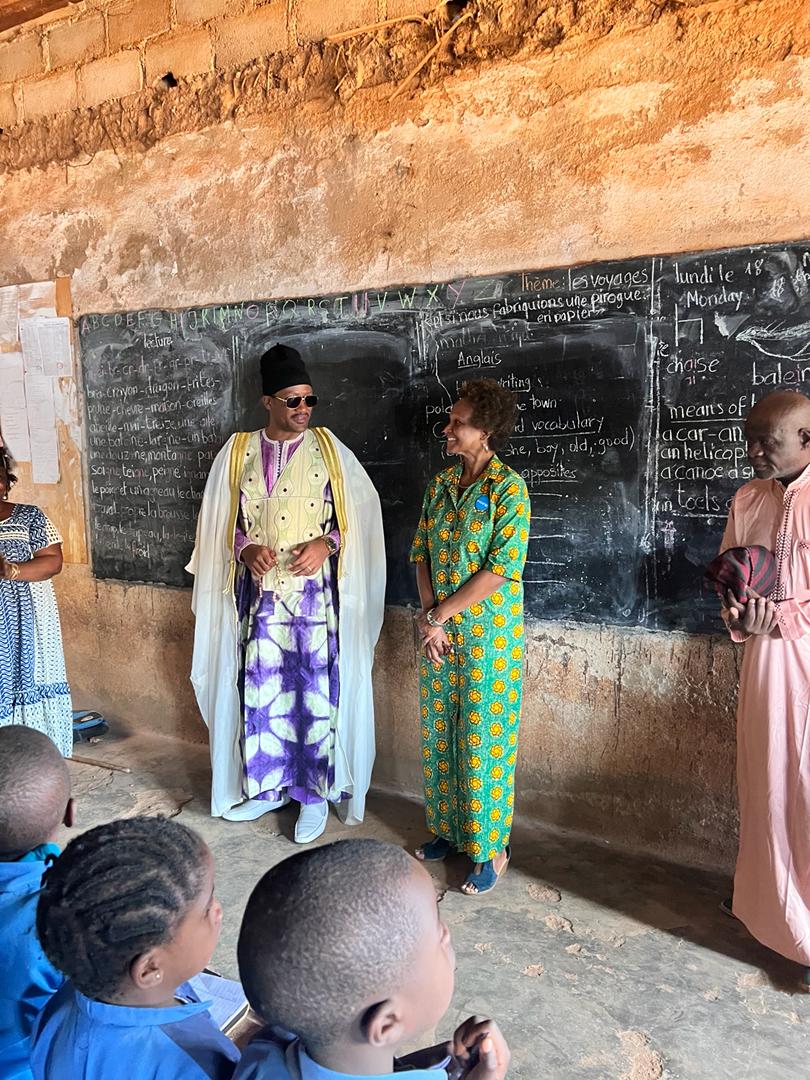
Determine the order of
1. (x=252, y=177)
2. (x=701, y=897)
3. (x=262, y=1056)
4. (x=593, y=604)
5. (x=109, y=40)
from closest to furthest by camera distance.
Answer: (x=262, y=1056)
(x=701, y=897)
(x=593, y=604)
(x=252, y=177)
(x=109, y=40)

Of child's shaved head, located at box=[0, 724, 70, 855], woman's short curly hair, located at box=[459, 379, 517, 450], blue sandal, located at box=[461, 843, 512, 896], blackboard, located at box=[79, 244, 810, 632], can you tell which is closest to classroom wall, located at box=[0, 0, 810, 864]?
blackboard, located at box=[79, 244, 810, 632]

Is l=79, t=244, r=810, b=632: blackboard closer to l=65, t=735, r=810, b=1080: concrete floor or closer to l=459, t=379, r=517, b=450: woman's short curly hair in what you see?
l=459, t=379, r=517, b=450: woman's short curly hair

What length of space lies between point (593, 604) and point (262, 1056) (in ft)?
7.96

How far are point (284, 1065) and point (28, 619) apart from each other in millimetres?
2999

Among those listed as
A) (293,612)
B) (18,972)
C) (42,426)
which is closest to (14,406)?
(42,426)

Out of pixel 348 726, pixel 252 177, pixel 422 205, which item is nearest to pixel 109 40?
pixel 252 177

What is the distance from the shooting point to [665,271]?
9.71ft

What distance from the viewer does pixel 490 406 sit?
292 centimetres

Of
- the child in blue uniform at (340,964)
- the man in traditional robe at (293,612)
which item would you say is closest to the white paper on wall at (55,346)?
the man in traditional robe at (293,612)

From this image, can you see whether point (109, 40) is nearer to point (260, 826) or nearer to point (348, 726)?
point (348, 726)

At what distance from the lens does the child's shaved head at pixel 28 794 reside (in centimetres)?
142

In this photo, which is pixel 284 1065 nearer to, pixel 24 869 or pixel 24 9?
pixel 24 869

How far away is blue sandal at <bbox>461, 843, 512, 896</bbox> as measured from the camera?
2.95 metres

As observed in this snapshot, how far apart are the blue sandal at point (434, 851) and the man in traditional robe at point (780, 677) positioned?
1137 millimetres
